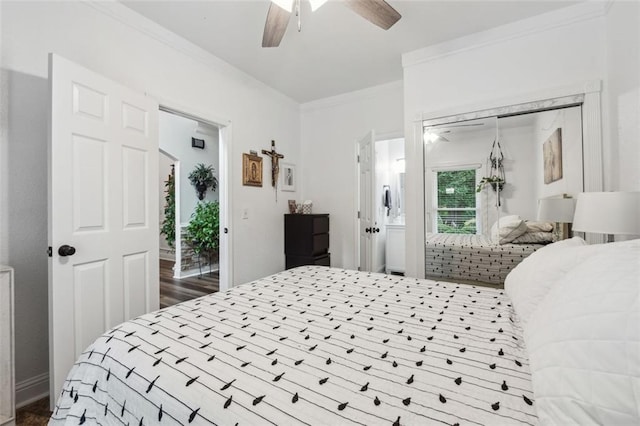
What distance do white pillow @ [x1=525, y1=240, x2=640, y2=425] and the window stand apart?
199 cm

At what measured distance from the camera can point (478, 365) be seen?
876 mm

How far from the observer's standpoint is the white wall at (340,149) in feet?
12.1

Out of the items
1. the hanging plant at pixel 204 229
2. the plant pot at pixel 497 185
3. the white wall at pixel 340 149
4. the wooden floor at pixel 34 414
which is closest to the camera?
the wooden floor at pixel 34 414

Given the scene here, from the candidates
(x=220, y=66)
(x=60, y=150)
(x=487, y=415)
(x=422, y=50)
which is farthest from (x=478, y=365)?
(x=220, y=66)

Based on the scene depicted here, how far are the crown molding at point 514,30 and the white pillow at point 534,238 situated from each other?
1.72 metres

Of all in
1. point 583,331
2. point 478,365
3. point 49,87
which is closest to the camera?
point 583,331

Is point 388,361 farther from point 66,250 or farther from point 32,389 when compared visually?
point 32,389

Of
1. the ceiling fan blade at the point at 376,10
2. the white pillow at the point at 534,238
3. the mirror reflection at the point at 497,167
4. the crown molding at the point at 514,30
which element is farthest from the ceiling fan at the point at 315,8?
the white pillow at the point at 534,238

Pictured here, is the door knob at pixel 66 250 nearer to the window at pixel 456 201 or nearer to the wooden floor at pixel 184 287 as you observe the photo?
the wooden floor at pixel 184 287

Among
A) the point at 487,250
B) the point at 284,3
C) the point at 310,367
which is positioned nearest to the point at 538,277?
the point at 310,367

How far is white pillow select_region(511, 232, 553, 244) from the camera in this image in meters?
2.34

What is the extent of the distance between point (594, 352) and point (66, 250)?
2355 mm

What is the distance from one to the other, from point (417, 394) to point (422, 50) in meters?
3.08

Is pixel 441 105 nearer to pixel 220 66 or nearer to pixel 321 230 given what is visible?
pixel 321 230
